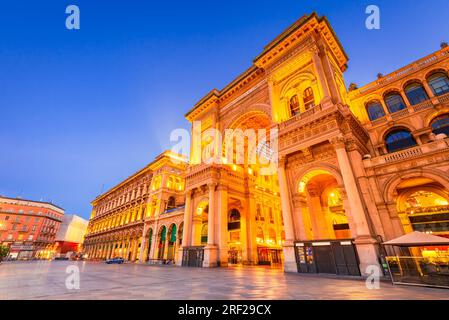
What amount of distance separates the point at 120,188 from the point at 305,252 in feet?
157

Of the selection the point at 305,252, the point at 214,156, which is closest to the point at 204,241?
the point at 214,156

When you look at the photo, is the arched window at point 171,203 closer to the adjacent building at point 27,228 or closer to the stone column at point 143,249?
the stone column at point 143,249

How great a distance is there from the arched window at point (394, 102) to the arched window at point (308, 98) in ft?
21.4

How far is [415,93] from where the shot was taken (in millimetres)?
17078

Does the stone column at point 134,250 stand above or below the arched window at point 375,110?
below

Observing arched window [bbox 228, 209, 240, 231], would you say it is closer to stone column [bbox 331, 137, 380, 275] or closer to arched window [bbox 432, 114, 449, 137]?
stone column [bbox 331, 137, 380, 275]

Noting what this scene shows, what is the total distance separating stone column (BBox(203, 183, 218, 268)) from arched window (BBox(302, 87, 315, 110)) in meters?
11.5

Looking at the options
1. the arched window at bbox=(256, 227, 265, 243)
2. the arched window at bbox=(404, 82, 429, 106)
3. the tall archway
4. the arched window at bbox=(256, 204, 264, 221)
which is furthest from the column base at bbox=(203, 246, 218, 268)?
the arched window at bbox=(404, 82, 429, 106)

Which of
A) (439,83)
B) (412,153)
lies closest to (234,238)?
(412,153)

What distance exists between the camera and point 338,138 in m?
13.9

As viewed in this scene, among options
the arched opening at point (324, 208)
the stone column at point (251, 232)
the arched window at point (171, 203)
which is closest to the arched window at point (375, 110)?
the arched opening at point (324, 208)

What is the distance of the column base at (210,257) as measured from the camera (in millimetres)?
19375
